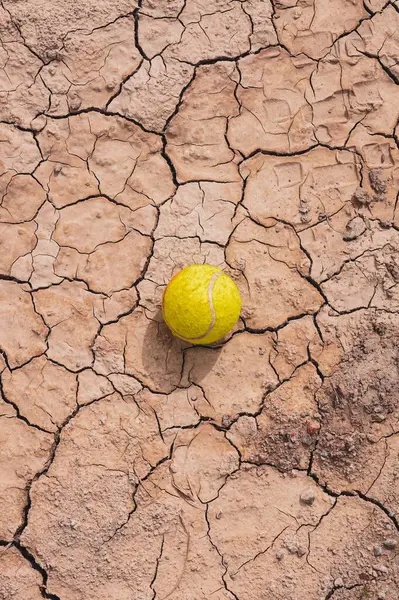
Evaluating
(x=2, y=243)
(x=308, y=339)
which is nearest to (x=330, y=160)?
(x=308, y=339)

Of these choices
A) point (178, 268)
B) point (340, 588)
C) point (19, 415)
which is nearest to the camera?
point (340, 588)

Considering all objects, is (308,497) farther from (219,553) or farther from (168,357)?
(168,357)

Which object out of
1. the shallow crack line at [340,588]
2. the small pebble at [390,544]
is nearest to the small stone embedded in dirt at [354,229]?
the small pebble at [390,544]

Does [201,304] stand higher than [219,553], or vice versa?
[201,304]

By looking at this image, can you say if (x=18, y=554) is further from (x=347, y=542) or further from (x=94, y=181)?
(x=94, y=181)

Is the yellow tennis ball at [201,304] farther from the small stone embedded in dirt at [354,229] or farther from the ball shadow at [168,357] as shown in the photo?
the small stone embedded in dirt at [354,229]

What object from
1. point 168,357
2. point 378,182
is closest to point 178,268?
point 168,357
